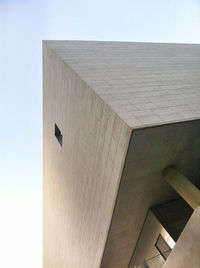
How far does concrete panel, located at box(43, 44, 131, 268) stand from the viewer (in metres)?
2.95

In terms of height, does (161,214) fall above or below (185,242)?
above

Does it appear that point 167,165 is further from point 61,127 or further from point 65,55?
point 65,55

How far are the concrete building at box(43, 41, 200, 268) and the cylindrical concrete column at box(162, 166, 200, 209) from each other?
1cm

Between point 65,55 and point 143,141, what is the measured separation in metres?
2.57

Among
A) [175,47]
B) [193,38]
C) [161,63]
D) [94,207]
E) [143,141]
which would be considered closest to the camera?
[143,141]

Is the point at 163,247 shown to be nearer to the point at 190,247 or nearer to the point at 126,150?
the point at 190,247

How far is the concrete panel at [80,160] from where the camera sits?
9.68ft

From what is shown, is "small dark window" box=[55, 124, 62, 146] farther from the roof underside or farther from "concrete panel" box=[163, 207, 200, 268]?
"concrete panel" box=[163, 207, 200, 268]

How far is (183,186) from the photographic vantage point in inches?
118

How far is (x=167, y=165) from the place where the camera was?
3129 mm

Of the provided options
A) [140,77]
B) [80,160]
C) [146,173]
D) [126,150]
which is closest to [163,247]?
[146,173]

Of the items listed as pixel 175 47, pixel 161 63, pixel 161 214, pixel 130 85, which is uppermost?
pixel 175 47

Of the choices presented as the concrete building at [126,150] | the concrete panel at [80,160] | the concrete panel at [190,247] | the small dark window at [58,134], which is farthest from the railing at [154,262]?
the small dark window at [58,134]

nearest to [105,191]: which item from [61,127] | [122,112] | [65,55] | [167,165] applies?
[167,165]
